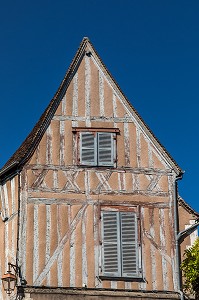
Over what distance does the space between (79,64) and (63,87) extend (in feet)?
2.91

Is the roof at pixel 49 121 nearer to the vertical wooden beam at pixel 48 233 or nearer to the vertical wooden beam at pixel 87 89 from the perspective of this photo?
the vertical wooden beam at pixel 87 89

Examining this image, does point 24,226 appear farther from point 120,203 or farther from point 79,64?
point 79,64

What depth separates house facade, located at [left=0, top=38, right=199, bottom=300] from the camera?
51.9 feet

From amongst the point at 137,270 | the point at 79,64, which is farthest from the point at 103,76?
the point at 137,270

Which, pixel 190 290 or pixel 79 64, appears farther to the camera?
pixel 79 64

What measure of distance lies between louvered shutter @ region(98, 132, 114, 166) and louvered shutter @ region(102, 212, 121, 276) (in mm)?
1416

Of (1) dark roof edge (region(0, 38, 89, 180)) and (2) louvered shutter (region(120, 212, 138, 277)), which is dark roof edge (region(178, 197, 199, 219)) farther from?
(1) dark roof edge (region(0, 38, 89, 180))

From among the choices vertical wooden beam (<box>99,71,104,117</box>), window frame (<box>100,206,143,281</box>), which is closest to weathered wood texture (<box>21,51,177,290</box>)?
vertical wooden beam (<box>99,71,104,117</box>)

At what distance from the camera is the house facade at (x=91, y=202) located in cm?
1580

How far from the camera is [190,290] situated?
1644 centimetres

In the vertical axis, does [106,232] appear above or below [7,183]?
below

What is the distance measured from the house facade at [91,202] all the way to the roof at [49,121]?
1.1 inches

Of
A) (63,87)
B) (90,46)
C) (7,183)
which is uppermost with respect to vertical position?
(90,46)

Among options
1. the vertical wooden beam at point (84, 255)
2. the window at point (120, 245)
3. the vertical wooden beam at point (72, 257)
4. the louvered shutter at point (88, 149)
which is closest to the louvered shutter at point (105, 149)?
the louvered shutter at point (88, 149)
